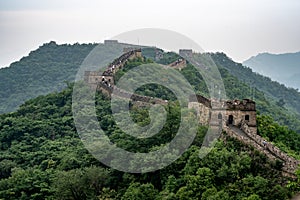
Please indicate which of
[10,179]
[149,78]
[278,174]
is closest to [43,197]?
[10,179]

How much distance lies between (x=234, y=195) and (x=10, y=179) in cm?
1617

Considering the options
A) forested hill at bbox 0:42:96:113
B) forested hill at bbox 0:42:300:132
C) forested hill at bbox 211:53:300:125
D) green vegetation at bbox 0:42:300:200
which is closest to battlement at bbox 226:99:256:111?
green vegetation at bbox 0:42:300:200

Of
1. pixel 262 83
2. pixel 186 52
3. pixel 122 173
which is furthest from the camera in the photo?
pixel 262 83

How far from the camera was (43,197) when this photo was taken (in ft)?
112

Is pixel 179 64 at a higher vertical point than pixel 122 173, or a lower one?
higher

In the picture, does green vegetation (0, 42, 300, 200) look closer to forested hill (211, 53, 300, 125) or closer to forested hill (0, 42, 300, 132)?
forested hill (0, 42, 300, 132)

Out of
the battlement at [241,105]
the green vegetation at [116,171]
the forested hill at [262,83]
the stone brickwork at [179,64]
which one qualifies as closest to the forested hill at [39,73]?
the forested hill at [262,83]

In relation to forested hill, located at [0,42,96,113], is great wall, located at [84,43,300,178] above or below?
below

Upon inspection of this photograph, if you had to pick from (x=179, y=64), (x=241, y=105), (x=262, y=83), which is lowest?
(x=241, y=105)

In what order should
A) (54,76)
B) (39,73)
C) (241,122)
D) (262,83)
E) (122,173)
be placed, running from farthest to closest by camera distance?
(262,83), (54,76), (39,73), (122,173), (241,122)

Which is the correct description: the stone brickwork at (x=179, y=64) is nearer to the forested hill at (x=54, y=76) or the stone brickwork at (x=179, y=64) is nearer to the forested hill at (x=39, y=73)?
the forested hill at (x=54, y=76)

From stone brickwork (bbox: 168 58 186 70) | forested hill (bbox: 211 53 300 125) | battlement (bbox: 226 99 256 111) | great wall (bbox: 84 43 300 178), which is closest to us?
great wall (bbox: 84 43 300 178)

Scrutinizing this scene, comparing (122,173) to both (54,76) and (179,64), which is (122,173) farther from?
(54,76)

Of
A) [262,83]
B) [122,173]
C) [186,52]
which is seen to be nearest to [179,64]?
[186,52]
